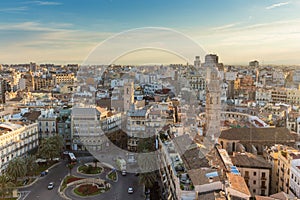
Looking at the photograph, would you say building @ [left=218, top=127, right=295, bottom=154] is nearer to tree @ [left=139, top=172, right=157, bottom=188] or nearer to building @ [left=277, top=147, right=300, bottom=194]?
building @ [left=277, top=147, right=300, bottom=194]

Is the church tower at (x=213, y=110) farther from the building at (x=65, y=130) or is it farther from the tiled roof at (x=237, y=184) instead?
the building at (x=65, y=130)

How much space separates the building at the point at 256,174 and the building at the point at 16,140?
14433mm

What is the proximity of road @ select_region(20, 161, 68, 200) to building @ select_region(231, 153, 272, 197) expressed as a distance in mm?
10301

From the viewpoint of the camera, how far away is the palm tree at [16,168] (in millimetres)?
18703

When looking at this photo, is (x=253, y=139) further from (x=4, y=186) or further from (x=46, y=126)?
(x=46, y=126)

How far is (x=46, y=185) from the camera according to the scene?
19.2m

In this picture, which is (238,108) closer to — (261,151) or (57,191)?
(261,151)

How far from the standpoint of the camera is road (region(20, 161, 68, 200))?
17703mm

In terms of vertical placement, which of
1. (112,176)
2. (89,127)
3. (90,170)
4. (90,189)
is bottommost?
(90,189)

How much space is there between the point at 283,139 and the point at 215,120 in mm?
4726

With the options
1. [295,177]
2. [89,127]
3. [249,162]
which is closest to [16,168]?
[89,127]

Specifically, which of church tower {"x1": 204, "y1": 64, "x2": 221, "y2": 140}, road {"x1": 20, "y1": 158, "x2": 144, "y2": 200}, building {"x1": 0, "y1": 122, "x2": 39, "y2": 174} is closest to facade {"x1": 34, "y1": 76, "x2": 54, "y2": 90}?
building {"x1": 0, "y1": 122, "x2": 39, "y2": 174}

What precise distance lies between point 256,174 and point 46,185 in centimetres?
1240

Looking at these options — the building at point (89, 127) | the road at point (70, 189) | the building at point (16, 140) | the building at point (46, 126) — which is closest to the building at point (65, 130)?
the building at point (46, 126)
